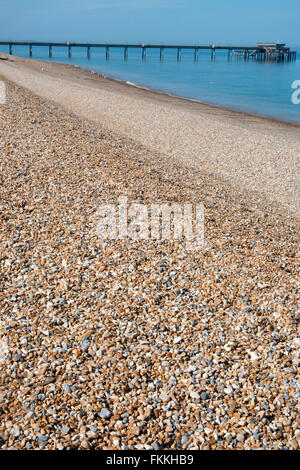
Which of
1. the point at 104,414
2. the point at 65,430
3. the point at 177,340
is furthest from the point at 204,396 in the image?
the point at 65,430

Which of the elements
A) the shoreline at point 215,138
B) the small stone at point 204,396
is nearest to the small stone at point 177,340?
the small stone at point 204,396

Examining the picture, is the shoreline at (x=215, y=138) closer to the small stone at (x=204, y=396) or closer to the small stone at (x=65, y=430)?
the small stone at (x=204, y=396)

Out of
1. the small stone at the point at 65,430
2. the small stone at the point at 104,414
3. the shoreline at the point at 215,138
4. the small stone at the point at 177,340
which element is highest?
the shoreline at the point at 215,138

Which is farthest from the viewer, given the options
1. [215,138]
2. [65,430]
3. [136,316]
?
[215,138]

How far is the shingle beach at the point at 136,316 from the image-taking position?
127 inches

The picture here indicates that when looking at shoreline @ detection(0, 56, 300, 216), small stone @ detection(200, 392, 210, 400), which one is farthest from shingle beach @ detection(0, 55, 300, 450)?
shoreline @ detection(0, 56, 300, 216)

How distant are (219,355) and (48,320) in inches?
67.6

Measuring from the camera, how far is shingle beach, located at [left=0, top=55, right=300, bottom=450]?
3.22 m

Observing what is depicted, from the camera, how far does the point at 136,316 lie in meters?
4.38

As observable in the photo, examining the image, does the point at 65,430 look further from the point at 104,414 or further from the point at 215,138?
the point at 215,138

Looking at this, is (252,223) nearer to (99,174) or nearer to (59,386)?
(99,174)

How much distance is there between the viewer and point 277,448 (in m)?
3.08

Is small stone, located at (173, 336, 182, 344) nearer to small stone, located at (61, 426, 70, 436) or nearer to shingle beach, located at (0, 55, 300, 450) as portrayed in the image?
shingle beach, located at (0, 55, 300, 450)
